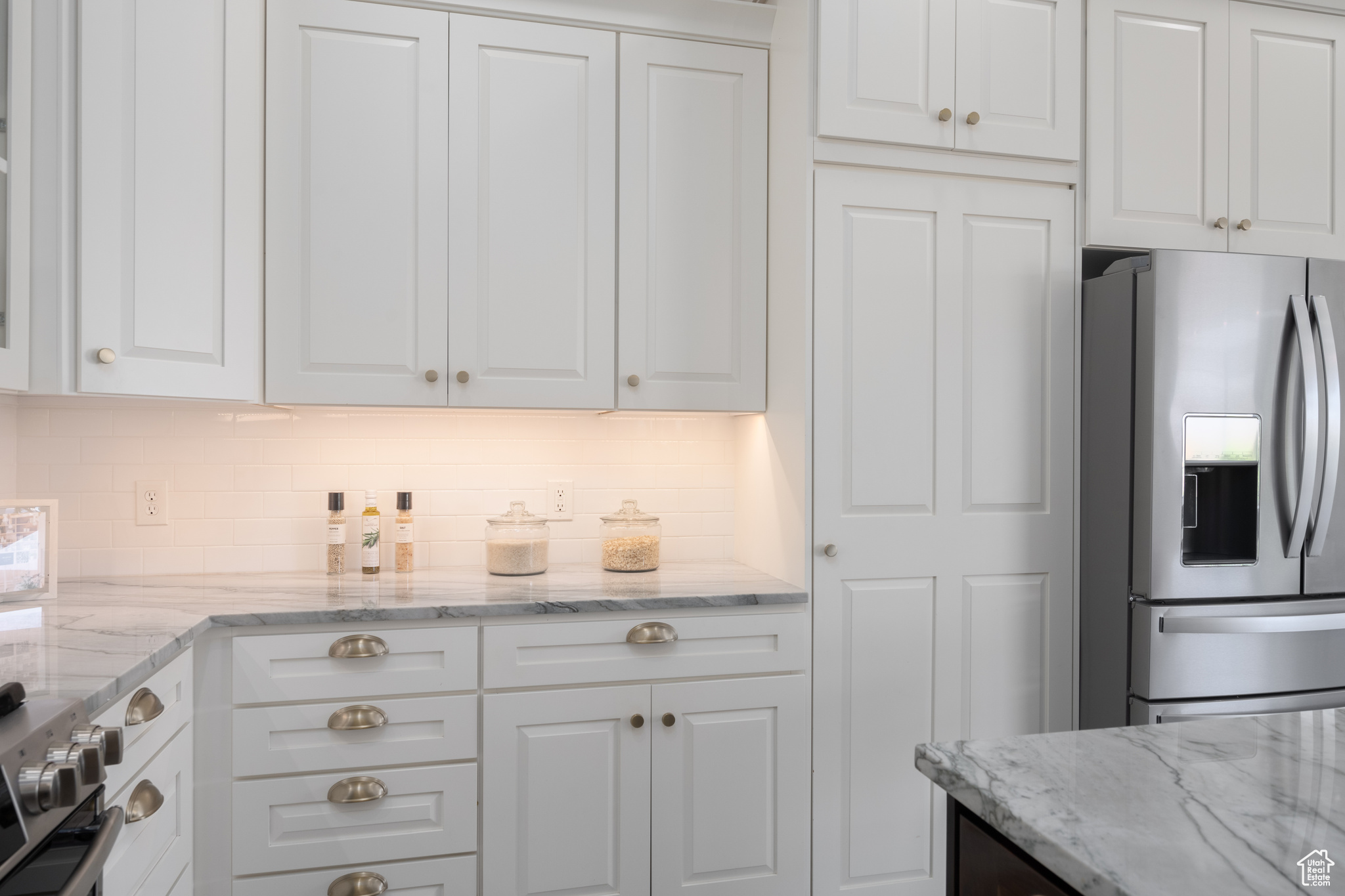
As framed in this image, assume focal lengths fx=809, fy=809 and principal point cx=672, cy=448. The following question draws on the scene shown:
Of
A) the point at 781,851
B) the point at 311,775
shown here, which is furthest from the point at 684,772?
the point at 311,775

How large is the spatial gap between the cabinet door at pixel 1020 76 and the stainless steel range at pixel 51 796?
2.11 metres

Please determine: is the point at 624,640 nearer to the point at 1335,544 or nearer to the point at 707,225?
the point at 707,225

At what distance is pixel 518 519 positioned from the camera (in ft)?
7.14

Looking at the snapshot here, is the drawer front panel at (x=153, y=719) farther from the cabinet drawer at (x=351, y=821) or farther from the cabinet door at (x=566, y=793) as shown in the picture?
the cabinet door at (x=566, y=793)

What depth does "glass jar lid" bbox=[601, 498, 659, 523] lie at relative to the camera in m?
2.27

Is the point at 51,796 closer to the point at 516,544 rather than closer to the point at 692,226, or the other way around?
the point at 516,544

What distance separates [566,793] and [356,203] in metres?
1.49

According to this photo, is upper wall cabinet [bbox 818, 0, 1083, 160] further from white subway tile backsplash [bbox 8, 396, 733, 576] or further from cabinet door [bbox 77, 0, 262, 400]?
cabinet door [bbox 77, 0, 262, 400]

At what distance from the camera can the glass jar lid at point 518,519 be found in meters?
2.17

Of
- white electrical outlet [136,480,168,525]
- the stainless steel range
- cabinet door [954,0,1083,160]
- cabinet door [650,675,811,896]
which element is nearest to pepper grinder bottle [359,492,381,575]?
white electrical outlet [136,480,168,525]

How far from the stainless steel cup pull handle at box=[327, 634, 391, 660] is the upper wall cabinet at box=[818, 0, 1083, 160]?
5.17ft

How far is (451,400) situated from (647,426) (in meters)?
0.65

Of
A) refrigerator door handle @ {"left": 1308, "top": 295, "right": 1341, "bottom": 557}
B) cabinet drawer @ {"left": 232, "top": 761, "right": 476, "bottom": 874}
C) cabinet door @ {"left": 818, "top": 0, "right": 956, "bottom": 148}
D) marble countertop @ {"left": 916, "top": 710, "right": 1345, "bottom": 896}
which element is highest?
cabinet door @ {"left": 818, "top": 0, "right": 956, "bottom": 148}

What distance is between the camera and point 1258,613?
1983mm
